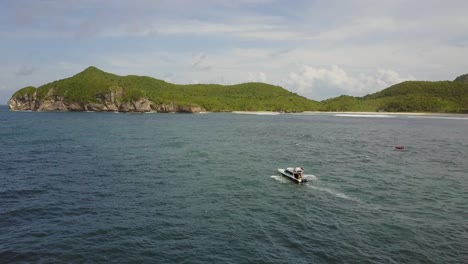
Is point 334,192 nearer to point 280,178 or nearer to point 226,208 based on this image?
point 280,178

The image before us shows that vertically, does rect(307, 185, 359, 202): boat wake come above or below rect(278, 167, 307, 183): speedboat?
below

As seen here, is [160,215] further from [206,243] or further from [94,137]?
[94,137]

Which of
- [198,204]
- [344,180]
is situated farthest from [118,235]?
[344,180]

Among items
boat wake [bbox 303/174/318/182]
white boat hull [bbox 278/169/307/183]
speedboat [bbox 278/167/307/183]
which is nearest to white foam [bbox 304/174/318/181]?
boat wake [bbox 303/174/318/182]

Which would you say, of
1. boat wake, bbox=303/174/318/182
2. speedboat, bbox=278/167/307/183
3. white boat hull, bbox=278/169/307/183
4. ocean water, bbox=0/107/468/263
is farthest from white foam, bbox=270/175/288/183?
boat wake, bbox=303/174/318/182

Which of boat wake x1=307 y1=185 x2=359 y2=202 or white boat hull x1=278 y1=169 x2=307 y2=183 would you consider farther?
Answer: white boat hull x1=278 y1=169 x2=307 y2=183

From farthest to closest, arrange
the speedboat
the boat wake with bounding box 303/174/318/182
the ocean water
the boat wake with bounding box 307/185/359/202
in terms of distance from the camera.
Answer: the boat wake with bounding box 303/174/318/182, the speedboat, the boat wake with bounding box 307/185/359/202, the ocean water

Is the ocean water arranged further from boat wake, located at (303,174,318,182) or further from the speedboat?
the speedboat

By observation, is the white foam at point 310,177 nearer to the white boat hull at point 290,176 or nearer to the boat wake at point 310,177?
the boat wake at point 310,177

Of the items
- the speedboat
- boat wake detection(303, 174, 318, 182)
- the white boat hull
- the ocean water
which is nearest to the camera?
the ocean water
